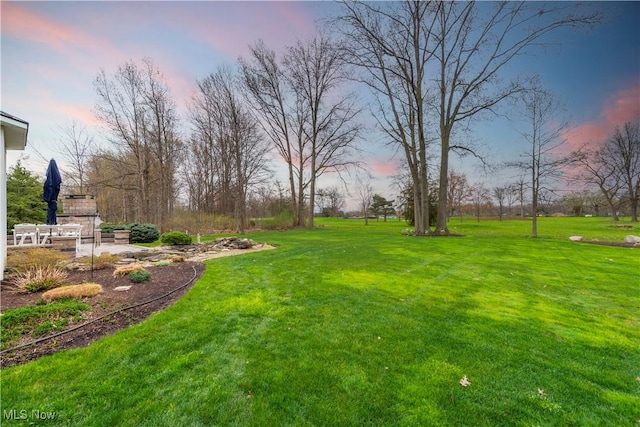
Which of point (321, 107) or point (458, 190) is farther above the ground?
point (321, 107)

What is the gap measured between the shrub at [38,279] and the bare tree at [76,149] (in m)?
18.2

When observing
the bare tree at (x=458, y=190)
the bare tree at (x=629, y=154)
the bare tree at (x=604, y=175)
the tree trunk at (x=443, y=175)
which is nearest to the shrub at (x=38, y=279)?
the tree trunk at (x=443, y=175)

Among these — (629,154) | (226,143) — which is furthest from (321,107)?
(629,154)

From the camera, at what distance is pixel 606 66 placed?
12.7m

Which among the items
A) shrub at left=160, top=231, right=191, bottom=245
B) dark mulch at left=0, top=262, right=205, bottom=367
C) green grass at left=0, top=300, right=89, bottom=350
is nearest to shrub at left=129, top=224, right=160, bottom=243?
shrub at left=160, top=231, right=191, bottom=245

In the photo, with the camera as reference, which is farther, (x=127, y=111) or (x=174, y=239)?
(x=127, y=111)

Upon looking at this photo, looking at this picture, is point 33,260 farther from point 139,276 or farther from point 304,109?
point 304,109

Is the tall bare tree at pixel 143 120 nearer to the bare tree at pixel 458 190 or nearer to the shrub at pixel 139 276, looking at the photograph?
the shrub at pixel 139 276

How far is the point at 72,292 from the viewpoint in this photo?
3.92 meters

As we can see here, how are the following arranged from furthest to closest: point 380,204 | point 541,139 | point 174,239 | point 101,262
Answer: point 380,204 → point 541,139 → point 174,239 → point 101,262

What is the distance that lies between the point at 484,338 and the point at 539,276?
4428mm

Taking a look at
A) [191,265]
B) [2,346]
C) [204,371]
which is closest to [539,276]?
[204,371]

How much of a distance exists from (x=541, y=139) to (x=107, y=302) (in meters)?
18.9

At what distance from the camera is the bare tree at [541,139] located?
45.1ft
